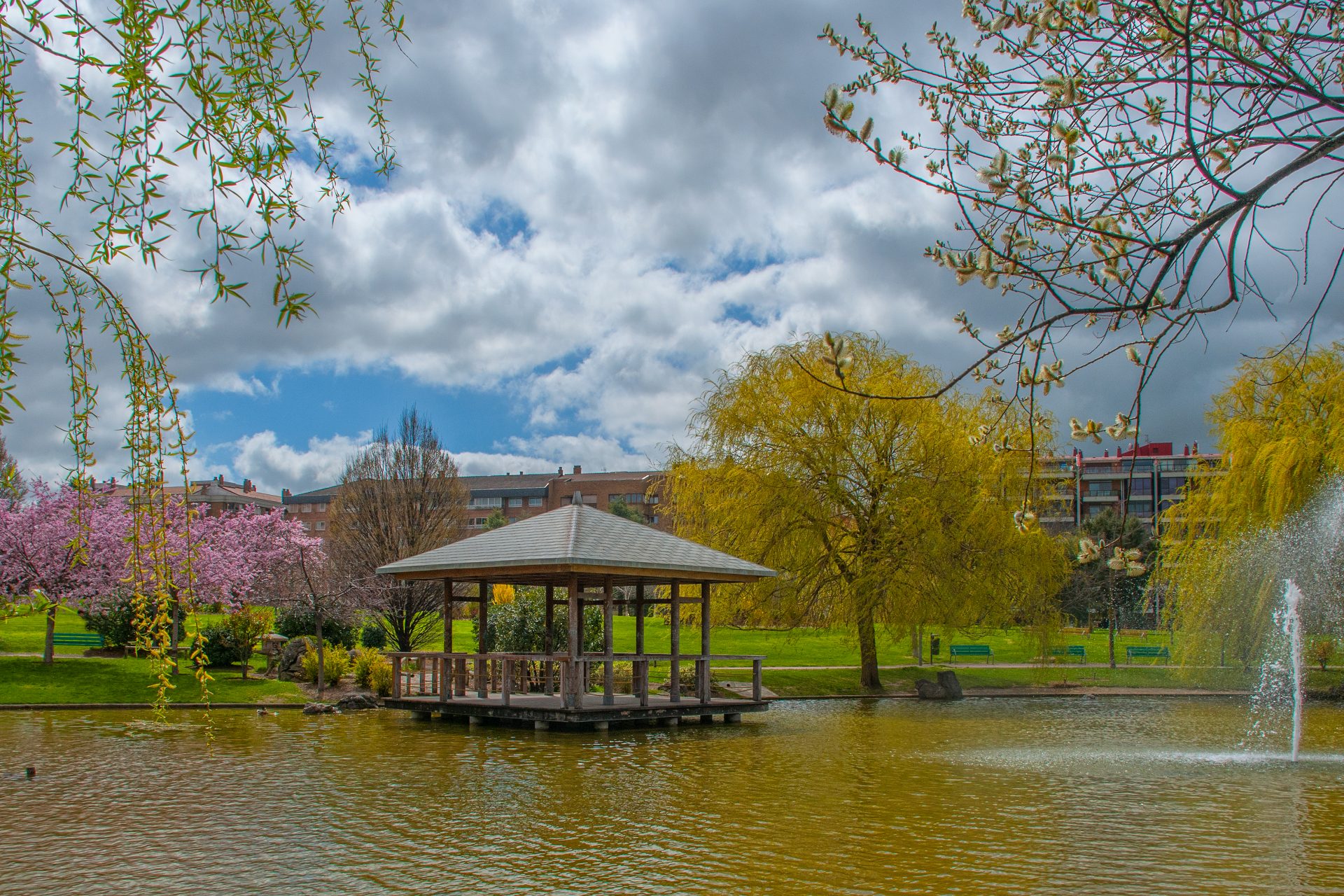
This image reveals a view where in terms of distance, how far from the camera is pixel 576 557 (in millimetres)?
15664

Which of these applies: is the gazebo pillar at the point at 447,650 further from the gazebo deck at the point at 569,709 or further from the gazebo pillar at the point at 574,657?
the gazebo pillar at the point at 574,657

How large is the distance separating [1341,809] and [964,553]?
13083 millimetres

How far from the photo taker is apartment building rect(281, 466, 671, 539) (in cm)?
8931

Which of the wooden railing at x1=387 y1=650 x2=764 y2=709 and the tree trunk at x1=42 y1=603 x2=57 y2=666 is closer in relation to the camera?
the wooden railing at x1=387 y1=650 x2=764 y2=709

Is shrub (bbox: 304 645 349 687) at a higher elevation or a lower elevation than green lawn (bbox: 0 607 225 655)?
higher

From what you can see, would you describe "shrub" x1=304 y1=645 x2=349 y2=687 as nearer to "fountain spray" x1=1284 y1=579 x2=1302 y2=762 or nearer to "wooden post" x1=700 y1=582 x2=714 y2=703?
"wooden post" x1=700 y1=582 x2=714 y2=703

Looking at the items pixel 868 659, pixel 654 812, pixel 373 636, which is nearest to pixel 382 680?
pixel 373 636

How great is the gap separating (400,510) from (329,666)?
11834 mm

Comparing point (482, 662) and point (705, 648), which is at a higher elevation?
point (705, 648)

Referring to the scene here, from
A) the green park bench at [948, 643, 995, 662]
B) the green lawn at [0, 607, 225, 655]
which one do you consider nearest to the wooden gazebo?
the green lawn at [0, 607, 225, 655]

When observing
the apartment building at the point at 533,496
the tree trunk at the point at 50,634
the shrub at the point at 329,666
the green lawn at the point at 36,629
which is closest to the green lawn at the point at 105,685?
the tree trunk at the point at 50,634

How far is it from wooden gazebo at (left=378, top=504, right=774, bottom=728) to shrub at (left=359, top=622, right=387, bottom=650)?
382 inches

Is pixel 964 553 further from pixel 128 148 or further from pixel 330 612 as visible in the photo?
pixel 128 148

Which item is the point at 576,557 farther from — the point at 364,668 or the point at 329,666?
the point at 329,666
